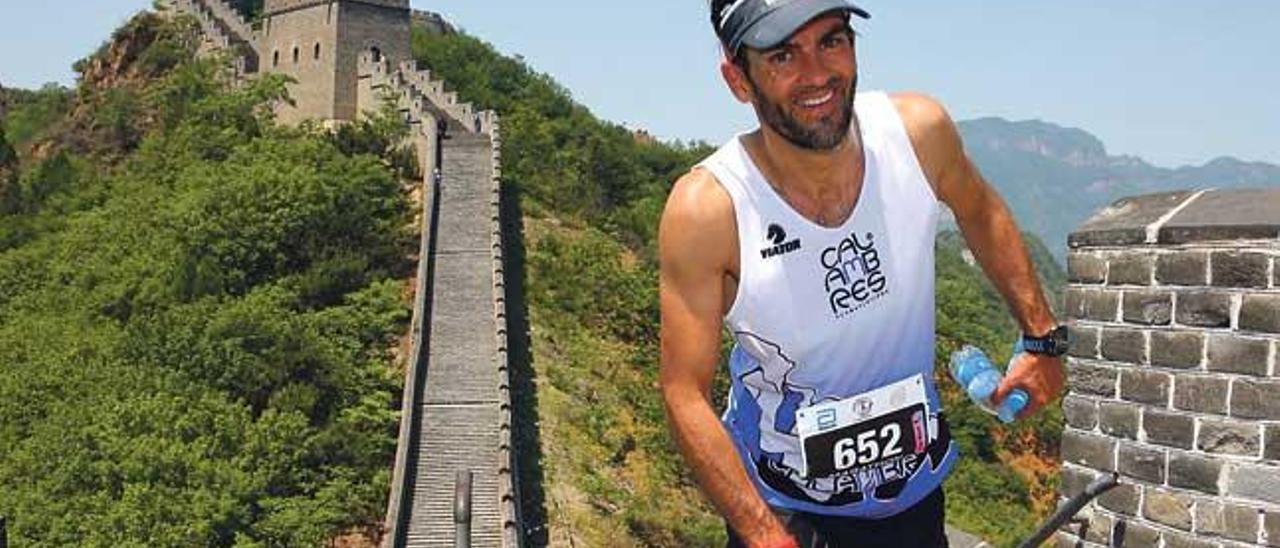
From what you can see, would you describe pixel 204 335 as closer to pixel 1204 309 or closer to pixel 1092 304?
pixel 1092 304

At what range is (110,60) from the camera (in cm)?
5025

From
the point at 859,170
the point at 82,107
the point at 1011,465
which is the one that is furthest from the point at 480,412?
the point at 82,107

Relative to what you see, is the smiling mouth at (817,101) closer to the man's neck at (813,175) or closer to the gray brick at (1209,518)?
the man's neck at (813,175)

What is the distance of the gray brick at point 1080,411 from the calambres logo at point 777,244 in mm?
2818

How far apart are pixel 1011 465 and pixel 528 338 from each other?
16855mm

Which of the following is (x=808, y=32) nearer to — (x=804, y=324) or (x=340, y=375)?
(x=804, y=324)

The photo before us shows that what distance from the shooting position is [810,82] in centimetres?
299

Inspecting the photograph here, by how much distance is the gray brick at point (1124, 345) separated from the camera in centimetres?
515

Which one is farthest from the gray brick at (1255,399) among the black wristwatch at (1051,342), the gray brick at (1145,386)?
the black wristwatch at (1051,342)

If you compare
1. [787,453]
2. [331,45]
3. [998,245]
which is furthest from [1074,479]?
[331,45]

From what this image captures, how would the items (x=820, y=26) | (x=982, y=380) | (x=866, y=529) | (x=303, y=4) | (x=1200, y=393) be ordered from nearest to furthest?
(x=820, y=26), (x=866, y=529), (x=982, y=380), (x=1200, y=393), (x=303, y=4)

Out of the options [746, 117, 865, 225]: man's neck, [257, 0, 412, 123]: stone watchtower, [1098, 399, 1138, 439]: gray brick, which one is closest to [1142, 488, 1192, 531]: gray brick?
[1098, 399, 1138, 439]: gray brick

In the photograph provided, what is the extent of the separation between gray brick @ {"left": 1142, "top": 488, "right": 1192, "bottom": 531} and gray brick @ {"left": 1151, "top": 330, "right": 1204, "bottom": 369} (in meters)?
0.53

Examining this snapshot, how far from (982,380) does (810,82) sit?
44.4 inches
